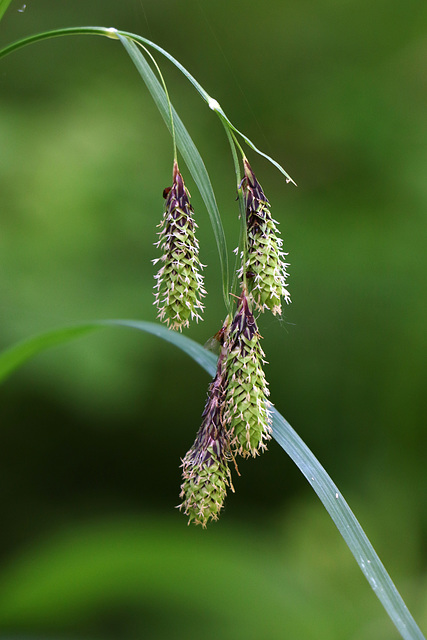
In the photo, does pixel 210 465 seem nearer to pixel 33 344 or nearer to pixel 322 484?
pixel 322 484

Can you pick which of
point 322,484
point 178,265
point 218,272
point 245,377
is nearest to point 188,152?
point 178,265

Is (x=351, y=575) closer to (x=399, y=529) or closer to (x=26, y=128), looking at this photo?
(x=399, y=529)

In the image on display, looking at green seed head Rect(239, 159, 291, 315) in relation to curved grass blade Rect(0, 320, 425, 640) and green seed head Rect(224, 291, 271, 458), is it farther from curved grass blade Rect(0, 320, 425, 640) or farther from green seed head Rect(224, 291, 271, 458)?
curved grass blade Rect(0, 320, 425, 640)

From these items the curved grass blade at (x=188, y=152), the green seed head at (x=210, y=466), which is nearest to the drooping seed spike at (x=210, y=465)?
the green seed head at (x=210, y=466)

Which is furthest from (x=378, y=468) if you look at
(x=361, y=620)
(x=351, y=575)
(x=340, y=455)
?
(x=361, y=620)

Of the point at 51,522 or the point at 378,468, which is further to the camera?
the point at 378,468

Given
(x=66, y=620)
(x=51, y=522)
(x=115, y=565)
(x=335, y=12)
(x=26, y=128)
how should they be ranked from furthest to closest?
(x=335, y=12)
(x=26, y=128)
(x=51, y=522)
(x=66, y=620)
(x=115, y=565)

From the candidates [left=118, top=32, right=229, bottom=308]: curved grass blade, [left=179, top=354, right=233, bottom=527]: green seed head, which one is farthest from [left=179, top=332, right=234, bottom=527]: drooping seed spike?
[left=118, top=32, right=229, bottom=308]: curved grass blade
